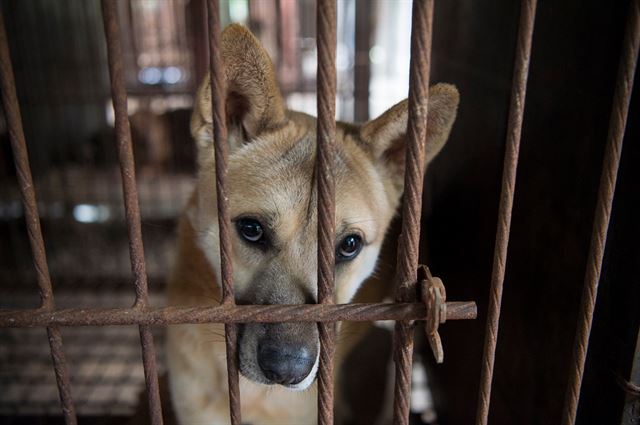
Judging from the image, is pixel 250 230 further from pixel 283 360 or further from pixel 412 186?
pixel 412 186

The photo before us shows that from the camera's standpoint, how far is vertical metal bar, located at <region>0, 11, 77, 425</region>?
1.04 m

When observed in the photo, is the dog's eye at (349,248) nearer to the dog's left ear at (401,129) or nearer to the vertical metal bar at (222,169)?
the dog's left ear at (401,129)

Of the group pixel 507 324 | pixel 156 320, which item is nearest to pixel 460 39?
pixel 507 324

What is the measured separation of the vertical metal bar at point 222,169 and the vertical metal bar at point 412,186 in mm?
358

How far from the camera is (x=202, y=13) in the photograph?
17.8ft

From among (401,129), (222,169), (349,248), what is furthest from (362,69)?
(222,169)

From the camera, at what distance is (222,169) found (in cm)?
108

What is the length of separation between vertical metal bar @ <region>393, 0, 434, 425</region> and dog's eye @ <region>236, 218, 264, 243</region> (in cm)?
68

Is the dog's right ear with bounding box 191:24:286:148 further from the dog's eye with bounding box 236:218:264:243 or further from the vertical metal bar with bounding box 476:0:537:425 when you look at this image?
the vertical metal bar with bounding box 476:0:537:425

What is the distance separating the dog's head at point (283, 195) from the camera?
141cm

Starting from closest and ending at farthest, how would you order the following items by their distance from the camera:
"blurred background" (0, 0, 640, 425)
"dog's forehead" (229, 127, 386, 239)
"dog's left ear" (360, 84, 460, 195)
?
"blurred background" (0, 0, 640, 425) → "dog's left ear" (360, 84, 460, 195) → "dog's forehead" (229, 127, 386, 239)

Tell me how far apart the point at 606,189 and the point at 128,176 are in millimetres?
976

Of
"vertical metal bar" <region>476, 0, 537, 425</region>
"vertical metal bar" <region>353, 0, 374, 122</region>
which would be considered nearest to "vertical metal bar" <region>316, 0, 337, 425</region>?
"vertical metal bar" <region>476, 0, 537, 425</region>

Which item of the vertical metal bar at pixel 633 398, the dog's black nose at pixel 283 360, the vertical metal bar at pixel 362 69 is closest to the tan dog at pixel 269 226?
the dog's black nose at pixel 283 360
